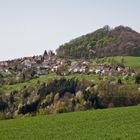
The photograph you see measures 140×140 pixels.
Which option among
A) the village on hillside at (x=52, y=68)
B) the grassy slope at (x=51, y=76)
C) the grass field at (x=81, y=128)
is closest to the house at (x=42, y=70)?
the village on hillside at (x=52, y=68)

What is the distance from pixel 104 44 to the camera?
167m

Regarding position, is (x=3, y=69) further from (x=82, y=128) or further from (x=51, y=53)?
(x=82, y=128)

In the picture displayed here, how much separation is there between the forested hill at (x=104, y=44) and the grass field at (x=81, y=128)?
120178 mm

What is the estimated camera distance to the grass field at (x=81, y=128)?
21.2 metres

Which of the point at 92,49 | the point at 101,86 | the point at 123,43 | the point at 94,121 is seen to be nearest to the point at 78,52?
the point at 92,49

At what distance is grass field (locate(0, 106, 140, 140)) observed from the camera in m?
21.2

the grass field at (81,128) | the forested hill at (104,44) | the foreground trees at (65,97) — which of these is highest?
the forested hill at (104,44)

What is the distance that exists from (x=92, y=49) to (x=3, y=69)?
1447 inches

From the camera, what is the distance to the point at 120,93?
74.9 meters

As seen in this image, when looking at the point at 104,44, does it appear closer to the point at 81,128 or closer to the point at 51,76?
the point at 51,76

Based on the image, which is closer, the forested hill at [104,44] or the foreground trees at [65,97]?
the foreground trees at [65,97]

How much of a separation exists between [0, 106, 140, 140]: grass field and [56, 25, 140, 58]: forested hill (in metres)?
120

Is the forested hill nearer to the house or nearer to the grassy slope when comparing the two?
the grassy slope

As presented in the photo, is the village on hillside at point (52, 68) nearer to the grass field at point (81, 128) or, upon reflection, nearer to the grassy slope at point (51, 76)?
the grassy slope at point (51, 76)
